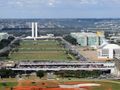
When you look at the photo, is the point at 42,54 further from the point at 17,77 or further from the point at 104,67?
the point at 17,77

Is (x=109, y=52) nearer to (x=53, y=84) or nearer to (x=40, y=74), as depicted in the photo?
(x=40, y=74)

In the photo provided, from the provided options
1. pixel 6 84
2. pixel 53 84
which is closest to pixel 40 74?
pixel 6 84

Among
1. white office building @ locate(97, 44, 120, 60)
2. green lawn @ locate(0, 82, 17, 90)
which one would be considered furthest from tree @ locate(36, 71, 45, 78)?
white office building @ locate(97, 44, 120, 60)

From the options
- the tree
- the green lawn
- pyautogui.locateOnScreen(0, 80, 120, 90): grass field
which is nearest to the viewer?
pyautogui.locateOnScreen(0, 80, 120, 90): grass field

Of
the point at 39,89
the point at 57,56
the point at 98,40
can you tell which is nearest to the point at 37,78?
the point at 39,89

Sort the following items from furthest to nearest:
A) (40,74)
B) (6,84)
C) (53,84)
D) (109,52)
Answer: (109,52) < (40,74) < (6,84) < (53,84)

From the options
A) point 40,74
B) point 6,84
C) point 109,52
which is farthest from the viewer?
point 109,52

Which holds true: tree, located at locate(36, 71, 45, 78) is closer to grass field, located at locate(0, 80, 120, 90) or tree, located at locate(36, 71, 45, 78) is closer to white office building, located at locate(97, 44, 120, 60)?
grass field, located at locate(0, 80, 120, 90)

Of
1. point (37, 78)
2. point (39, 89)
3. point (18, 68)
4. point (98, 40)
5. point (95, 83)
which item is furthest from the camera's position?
point (98, 40)

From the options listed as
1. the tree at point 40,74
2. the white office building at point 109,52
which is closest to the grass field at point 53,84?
the tree at point 40,74

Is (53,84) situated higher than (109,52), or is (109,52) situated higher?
(109,52)

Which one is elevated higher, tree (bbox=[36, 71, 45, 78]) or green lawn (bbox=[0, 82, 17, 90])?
tree (bbox=[36, 71, 45, 78])
